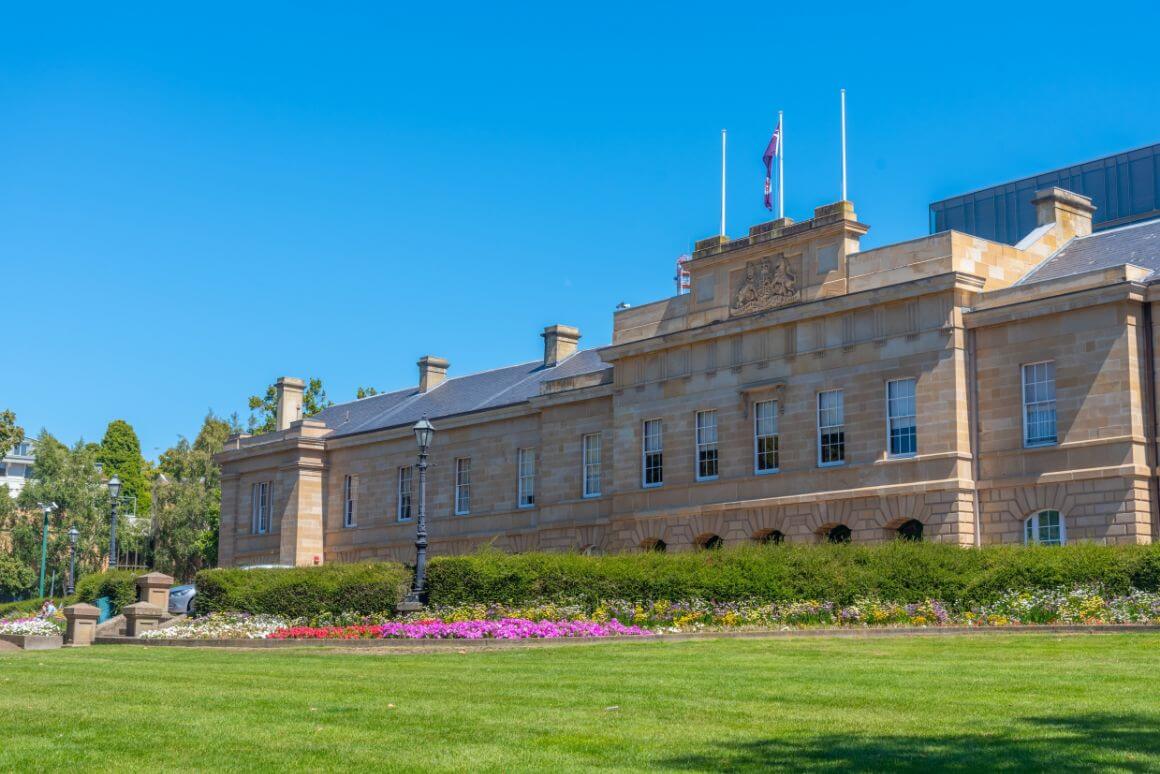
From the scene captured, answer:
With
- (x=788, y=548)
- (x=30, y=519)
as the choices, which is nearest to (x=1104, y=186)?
(x=788, y=548)

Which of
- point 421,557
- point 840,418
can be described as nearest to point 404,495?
point 840,418

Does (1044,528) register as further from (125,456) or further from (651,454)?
(125,456)

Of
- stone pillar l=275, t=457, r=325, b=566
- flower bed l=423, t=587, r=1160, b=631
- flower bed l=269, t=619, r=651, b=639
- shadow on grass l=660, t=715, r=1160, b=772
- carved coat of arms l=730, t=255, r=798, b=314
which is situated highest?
carved coat of arms l=730, t=255, r=798, b=314

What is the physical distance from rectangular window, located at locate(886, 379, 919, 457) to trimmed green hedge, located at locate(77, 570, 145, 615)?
22.3m

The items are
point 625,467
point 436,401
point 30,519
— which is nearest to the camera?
point 625,467

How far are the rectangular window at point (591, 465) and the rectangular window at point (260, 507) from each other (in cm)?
2008

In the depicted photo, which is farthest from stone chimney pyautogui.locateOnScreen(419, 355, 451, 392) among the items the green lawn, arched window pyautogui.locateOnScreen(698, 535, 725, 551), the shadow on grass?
the shadow on grass

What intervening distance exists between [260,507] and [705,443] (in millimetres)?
28183

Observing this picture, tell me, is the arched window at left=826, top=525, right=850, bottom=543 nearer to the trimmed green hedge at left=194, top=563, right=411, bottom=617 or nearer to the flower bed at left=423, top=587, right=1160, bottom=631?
the flower bed at left=423, top=587, right=1160, bottom=631

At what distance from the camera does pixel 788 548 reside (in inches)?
1297

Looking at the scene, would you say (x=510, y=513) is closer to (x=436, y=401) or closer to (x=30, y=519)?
(x=436, y=401)

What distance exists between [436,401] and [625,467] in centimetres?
1640

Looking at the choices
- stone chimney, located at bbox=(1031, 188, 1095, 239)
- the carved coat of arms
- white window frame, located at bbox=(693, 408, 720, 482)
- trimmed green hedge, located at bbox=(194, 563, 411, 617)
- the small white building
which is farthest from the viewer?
the small white building

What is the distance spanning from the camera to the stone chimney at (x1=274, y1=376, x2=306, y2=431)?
68.3 m
